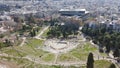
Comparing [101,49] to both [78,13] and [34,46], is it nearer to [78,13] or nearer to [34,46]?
[34,46]

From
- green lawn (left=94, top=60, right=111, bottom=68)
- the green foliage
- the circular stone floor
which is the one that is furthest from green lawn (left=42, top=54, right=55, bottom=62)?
the green foliage

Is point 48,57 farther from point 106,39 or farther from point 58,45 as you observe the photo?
point 106,39

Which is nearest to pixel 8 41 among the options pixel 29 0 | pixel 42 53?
pixel 42 53

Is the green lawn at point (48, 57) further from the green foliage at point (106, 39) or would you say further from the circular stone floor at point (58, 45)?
the green foliage at point (106, 39)

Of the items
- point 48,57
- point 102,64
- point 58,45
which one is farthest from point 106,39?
point 48,57

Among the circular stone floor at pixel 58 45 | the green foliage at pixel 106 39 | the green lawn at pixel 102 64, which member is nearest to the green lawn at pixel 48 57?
the circular stone floor at pixel 58 45

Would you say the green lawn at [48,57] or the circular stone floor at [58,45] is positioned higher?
the green lawn at [48,57]

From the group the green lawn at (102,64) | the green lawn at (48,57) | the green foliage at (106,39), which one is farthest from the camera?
the green foliage at (106,39)

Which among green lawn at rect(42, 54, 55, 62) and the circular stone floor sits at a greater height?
green lawn at rect(42, 54, 55, 62)

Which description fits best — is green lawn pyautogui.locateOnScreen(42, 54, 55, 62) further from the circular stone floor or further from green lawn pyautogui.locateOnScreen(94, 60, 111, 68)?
A: green lawn pyautogui.locateOnScreen(94, 60, 111, 68)
